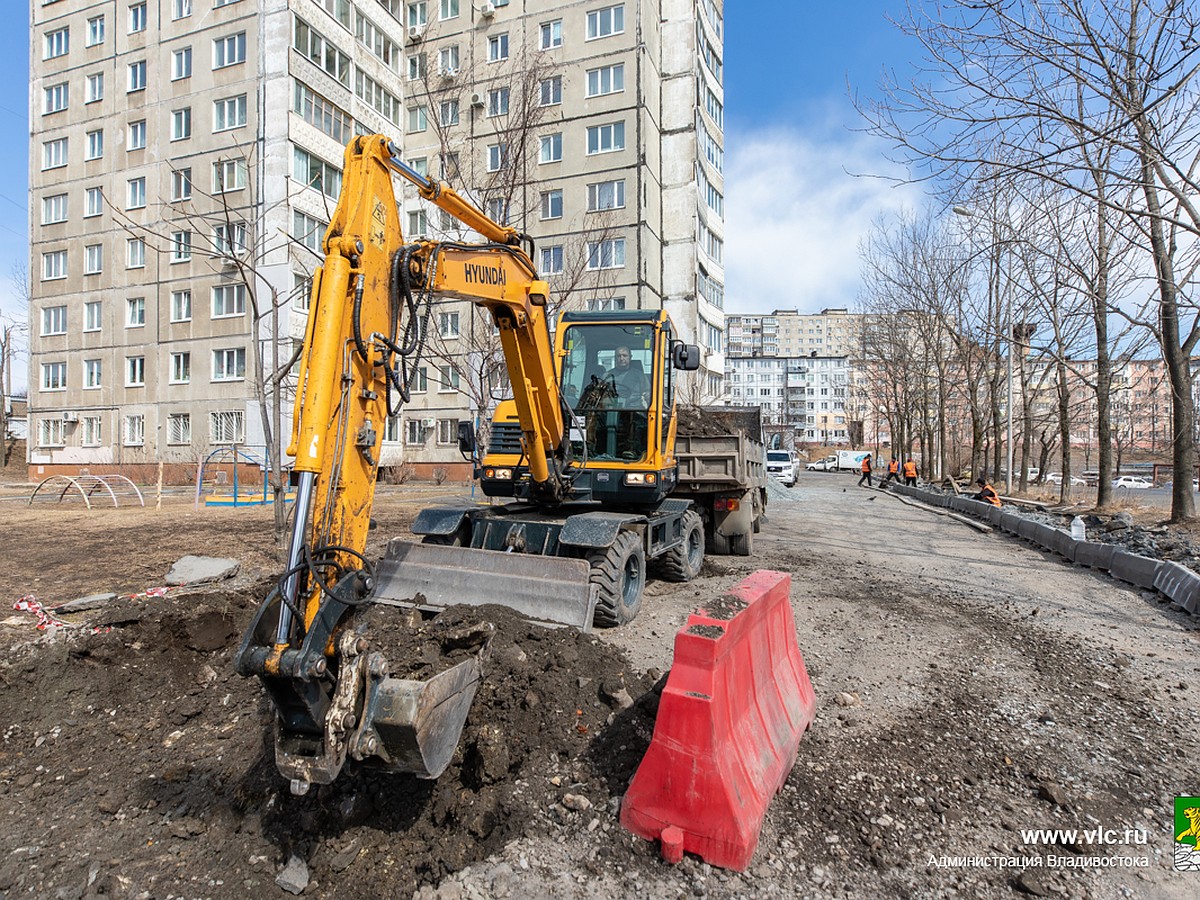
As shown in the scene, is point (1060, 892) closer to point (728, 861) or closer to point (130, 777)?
point (728, 861)

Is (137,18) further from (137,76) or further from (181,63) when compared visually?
(181,63)

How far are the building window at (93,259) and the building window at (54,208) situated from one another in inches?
88.1

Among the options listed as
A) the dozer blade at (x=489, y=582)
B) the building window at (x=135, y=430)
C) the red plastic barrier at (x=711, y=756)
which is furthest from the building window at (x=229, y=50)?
the red plastic barrier at (x=711, y=756)

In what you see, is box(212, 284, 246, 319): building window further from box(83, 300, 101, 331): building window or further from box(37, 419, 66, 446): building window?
box(37, 419, 66, 446): building window

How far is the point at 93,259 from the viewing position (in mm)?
31531

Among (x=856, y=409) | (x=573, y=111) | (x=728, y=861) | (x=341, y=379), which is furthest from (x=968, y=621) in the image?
(x=856, y=409)

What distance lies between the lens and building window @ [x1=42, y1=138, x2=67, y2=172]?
3212 cm

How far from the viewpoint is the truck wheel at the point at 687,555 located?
8.24 meters

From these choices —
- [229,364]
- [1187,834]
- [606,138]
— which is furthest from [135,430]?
[1187,834]

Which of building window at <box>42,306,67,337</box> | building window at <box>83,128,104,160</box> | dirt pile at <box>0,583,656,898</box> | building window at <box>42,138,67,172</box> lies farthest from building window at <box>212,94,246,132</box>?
dirt pile at <box>0,583,656,898</box>

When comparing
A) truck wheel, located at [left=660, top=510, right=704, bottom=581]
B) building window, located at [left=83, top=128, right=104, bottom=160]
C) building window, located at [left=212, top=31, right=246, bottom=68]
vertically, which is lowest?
truck wheel, located at [left=660, top=510, right=704, bottom=581]

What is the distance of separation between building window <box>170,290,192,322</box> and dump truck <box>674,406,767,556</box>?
26210mm

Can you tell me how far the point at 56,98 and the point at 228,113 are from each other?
11.6 metres

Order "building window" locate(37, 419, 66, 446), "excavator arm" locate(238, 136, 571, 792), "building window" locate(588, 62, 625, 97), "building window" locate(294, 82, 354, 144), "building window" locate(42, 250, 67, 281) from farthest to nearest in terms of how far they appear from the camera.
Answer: "building window" locate(37, 419, 66, 446)
"building window" locate(42, 250, 67, 281)
"building window" locate(588, 62, 625, 97)
"building window" locate(294, 82, 354, 144)
"excavator arm" locate(238, 136, 571, 792)
